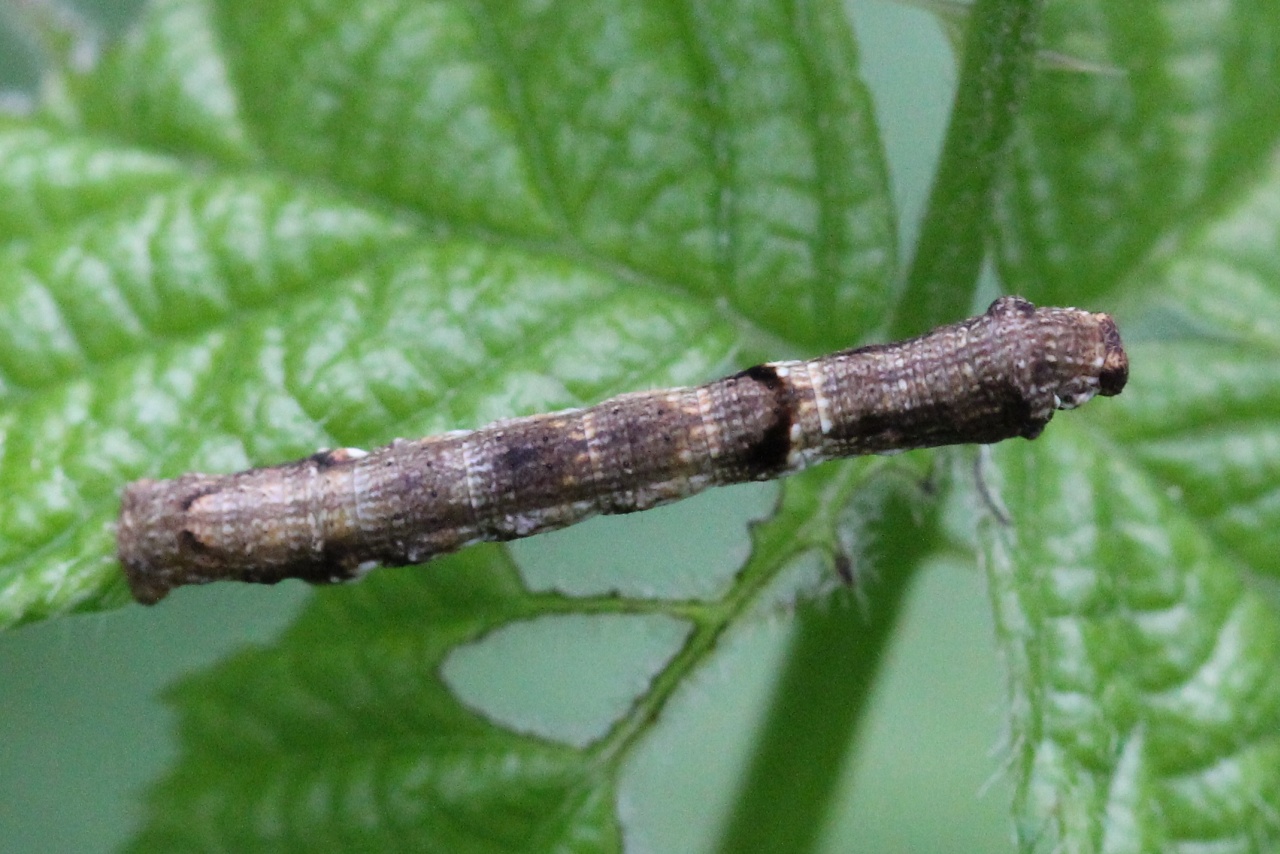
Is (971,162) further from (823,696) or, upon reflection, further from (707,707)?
(707,707)

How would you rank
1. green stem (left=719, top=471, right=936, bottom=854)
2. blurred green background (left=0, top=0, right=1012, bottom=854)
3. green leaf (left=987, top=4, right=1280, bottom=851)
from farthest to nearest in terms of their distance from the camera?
blurred green background (left=0, top=0, right=1012, bottom=854) < green stem (left=719, top=471, right=936, bottom=854) < green leaf (left=987, top=4, right=1280, bottom=851)

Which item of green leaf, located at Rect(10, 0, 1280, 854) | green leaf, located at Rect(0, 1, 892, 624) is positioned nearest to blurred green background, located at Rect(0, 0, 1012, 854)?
green leaf, located at Rect(10, 0, 1280, 854)

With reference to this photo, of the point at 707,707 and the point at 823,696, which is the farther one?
the point at 707,707

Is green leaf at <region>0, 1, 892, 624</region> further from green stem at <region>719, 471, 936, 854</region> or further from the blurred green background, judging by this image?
the blurred green background

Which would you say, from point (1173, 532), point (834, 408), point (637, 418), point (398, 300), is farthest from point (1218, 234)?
point (398, 300)

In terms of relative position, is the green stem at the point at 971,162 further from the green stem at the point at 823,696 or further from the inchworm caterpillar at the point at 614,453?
the green stem at the point at 823,696

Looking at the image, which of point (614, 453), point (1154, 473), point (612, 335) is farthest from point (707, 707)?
point (1154, 473)
